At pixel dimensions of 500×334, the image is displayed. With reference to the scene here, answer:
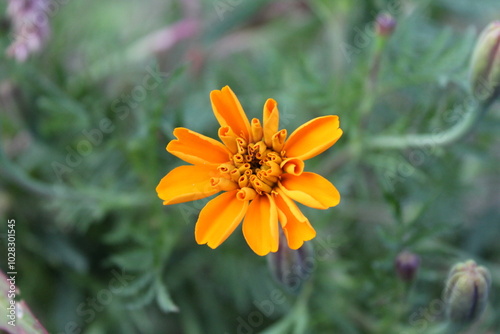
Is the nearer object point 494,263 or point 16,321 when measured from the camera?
point 16,321

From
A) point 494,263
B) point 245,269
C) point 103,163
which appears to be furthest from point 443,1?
point 103,163

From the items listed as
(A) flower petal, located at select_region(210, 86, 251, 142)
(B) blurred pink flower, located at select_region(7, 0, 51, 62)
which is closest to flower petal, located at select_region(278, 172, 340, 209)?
(A) flower petal, located at select_region(210, 86, 251, 142)

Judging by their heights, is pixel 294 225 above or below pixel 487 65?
below

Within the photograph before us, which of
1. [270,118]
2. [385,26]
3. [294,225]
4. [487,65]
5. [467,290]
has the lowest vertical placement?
[467,290]

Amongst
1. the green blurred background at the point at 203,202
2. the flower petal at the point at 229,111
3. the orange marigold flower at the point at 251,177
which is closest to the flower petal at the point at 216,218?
the orange marigold flower at the point at 251,177

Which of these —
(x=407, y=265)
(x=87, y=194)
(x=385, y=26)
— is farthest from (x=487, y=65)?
(x=87, y=194)

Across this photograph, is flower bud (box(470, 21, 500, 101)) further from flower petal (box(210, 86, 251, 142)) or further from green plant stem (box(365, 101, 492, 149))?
flower petal (box(210, 86, 251, 142))

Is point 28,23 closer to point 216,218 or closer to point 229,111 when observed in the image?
point 229,111

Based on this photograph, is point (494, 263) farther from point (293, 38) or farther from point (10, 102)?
point (10, 102)
